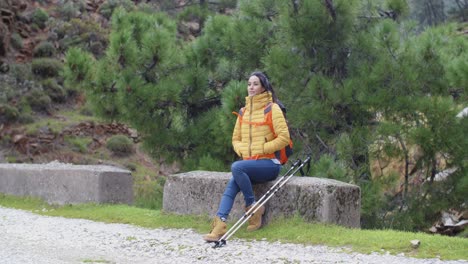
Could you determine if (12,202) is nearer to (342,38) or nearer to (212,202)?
(212,202)

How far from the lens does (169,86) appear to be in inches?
405

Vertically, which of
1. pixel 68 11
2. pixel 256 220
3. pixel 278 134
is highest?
pixel 68 11

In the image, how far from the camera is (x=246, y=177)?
6551mm

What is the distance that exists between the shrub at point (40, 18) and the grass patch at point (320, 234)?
1005 inches

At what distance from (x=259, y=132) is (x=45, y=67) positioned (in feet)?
81.1

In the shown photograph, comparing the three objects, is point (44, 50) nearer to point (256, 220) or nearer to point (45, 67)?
point (45, 67)

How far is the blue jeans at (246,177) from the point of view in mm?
6500

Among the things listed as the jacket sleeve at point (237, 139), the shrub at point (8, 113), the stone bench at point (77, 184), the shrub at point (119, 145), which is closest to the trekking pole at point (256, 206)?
the jacket sleeve at point (237, 139)

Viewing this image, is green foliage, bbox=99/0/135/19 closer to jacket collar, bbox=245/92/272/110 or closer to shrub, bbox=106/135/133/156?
shrub, bbox=106/135/133/156

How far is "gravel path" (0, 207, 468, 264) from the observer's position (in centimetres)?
560

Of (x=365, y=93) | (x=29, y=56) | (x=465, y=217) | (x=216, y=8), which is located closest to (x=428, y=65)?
(x=365, y=93)

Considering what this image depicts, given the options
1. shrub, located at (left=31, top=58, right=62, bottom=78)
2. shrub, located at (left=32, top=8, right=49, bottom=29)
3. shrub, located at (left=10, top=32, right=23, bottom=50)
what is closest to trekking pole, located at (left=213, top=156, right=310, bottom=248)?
shrub, located at (left=31, top=58, right=62, bottom=78)

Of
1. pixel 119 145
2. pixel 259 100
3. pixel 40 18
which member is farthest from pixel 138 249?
pixel 40 18

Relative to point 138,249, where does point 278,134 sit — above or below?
above
